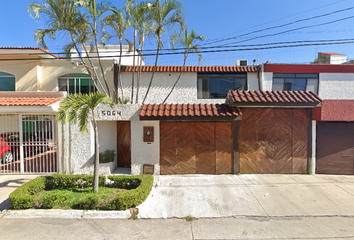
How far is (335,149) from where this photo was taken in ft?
24.3

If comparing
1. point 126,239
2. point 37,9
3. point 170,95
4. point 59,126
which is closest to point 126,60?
point 170,95

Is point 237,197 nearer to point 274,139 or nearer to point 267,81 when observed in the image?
point 274,139

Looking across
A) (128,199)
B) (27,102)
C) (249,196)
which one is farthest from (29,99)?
(249,196)

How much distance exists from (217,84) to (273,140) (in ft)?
16.1

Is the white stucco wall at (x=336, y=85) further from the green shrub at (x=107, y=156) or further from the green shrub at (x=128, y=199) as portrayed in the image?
the green shrub at (x=107, y=156)

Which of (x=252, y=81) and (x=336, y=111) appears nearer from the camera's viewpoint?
(x=336, y=111)

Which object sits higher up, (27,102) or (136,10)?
(136,10)

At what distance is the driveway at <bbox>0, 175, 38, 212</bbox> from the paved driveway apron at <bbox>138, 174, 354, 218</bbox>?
4.08m

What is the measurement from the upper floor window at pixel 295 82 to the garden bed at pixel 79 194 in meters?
9.53

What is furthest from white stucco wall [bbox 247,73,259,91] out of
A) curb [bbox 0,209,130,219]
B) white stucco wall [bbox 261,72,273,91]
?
curb [bbox 0,209,130,219]

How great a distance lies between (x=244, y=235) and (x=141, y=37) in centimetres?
828

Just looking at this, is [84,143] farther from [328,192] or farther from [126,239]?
[328,192]

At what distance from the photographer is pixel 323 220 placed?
4289 millimetres

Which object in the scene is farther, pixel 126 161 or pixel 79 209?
pixel 126 161
